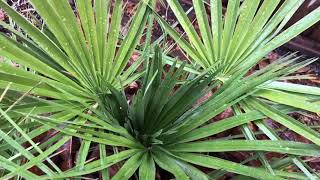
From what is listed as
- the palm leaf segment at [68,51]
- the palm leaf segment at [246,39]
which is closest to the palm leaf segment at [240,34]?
the palm leaf segment at [246,39]

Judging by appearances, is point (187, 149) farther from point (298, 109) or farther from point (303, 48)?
point (303, 48)

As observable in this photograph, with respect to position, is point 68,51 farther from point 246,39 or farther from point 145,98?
point 246,39

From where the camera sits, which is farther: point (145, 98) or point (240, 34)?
point (240, 34)

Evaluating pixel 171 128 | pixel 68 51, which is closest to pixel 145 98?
pixel 171 128

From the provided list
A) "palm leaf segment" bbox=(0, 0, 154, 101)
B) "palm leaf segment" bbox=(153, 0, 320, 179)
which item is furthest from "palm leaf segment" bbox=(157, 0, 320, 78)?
"palm leaf segment" bbox=(0, 0, 154, 101)

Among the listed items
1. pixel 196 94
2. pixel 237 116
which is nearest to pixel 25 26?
pixel 196 94

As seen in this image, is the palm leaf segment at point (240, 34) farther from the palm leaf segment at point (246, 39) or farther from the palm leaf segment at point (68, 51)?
the palm leaf segment at point (68, 51)
